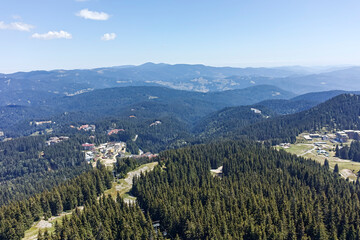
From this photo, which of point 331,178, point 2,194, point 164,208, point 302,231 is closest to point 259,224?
point 302,231

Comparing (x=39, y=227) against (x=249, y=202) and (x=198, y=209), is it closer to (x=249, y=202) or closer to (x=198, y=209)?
(x=198, y=209)


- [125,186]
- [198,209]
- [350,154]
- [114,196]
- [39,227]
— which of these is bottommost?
[350,154]

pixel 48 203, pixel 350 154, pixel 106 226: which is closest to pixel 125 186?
pixel 48 203

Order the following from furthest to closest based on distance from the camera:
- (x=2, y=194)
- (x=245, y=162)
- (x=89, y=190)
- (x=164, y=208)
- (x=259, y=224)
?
(x=2, y=194) < (x=245, y=162) < (x=89, y=190) < (x=164, y=208) < (x=259, y=224)

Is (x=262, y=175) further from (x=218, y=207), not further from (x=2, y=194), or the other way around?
(x=2, y=194)

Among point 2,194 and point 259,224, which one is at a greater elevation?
point 259,224

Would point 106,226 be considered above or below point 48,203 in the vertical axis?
above
